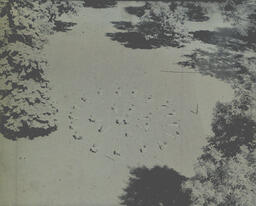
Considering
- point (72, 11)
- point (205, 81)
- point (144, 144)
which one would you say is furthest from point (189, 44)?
point (144, 144)

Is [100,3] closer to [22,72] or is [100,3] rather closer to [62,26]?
[62,26]

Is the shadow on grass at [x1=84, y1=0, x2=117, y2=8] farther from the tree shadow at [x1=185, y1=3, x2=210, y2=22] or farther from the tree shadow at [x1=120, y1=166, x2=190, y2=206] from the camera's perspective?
the tree shadow at [x1=120, y1=166, x2=190, y2=206]

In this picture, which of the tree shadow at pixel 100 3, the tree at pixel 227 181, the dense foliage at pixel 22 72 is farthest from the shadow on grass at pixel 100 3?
the tree at pixel 227 181

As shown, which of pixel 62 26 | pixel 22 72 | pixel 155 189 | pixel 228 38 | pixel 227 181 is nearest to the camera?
pixel 227 181

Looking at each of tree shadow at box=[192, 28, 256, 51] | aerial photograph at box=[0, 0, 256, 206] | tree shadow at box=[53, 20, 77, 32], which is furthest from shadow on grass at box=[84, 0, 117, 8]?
tree shadow at box=[192, 28, 256, 51]

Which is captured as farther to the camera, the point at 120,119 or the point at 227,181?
the point at 120,119

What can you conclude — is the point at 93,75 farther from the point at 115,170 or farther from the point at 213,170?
the point at 213,170

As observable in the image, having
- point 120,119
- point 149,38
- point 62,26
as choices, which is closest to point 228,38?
point 149,38

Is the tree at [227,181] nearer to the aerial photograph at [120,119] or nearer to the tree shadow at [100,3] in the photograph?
the aerial photograph at [120,119]
